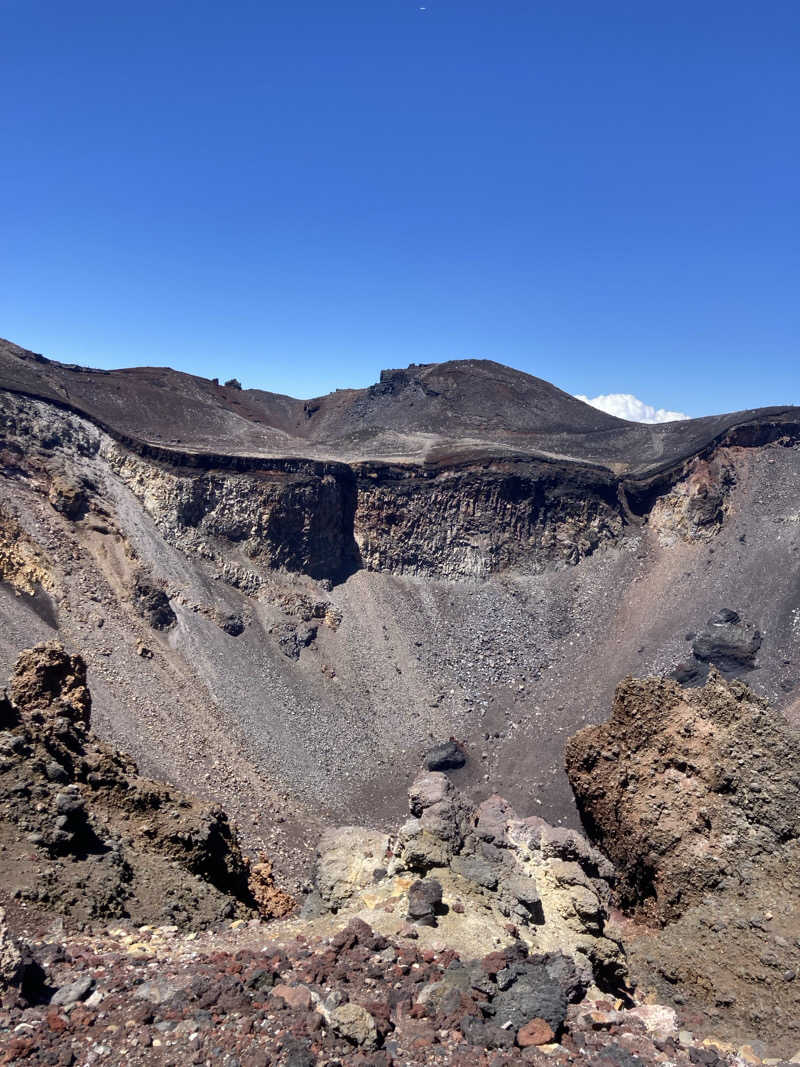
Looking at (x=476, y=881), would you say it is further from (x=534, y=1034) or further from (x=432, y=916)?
(x=534, y=1034)

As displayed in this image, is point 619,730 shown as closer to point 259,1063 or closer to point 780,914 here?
point 780,914

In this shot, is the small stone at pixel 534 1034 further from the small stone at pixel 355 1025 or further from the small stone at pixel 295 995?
the small stone at pixel 295 995

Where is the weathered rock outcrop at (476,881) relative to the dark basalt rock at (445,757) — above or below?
above

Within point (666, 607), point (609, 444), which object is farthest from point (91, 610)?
point (609, 444)

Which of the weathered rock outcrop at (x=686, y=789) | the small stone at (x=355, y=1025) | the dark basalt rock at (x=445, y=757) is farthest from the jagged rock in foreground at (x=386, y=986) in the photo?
the dark basalt rock at (x=445, y=757)

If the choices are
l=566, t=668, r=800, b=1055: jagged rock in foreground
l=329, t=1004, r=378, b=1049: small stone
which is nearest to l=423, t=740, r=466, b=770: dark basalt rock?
l=566, t=668, r=800, b=1055: jagged rock in foreground

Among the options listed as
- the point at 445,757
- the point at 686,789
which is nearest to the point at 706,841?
the point at 686,789

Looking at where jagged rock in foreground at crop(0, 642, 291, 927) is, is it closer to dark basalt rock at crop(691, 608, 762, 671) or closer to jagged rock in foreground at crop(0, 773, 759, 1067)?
jagged rock in foreground at crop(0, 773, 759, 1067)
